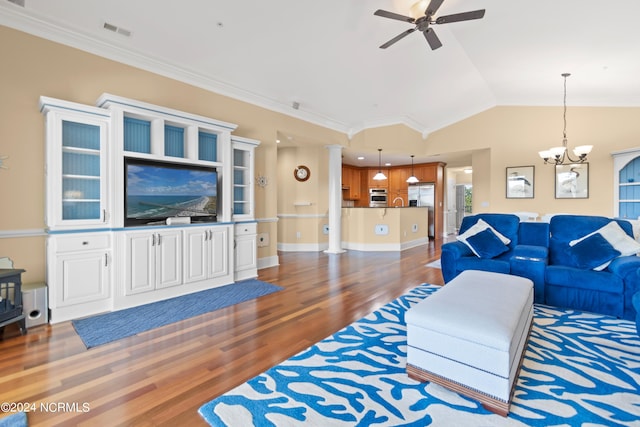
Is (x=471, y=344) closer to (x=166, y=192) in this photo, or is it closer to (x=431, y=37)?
(x=431, y=37)

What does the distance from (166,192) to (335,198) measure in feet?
13.3

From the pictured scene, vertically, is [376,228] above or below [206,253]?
above

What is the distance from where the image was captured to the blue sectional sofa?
9.70 feet

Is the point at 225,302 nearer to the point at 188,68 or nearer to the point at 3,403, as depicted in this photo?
the point at 3,403

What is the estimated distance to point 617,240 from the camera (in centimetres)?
319

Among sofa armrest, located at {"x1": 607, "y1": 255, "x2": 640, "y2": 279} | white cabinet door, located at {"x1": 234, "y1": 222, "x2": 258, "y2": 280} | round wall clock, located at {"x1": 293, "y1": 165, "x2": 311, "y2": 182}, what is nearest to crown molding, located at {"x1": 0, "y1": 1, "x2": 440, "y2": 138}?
round wall clock, located at {"x1": 293, "y1": 165, "x2": 311, "y2": 182}

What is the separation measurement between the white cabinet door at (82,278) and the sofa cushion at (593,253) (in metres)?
5.07

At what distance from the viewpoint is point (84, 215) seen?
3.18 meters

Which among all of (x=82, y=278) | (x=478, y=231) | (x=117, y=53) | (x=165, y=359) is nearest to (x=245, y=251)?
(x=82, y=278)

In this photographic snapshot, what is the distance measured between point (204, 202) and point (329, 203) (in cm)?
365

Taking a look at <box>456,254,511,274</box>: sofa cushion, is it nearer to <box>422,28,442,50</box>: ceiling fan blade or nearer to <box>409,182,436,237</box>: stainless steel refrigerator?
<box>422,28,442,50</box>: ceiling fan blade

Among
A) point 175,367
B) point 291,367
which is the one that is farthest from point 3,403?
point 291,367

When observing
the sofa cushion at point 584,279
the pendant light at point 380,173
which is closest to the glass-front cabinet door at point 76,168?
the sofa cushion at point 584,279

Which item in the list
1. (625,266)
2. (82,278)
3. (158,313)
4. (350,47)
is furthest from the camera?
(350,47)
